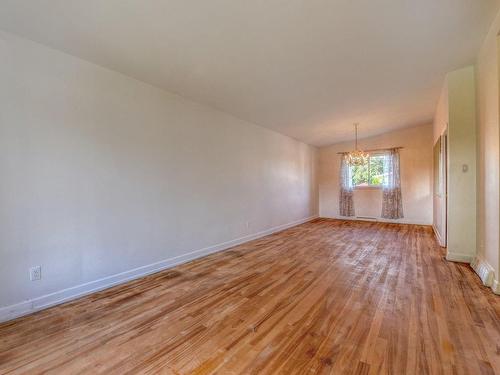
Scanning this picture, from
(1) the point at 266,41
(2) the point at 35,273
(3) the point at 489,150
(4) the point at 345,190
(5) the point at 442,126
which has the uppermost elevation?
(1) the point at 266,41

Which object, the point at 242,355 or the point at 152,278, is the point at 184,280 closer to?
the point at 152,278

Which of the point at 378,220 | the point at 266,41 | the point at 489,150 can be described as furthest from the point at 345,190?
the point at 266,41

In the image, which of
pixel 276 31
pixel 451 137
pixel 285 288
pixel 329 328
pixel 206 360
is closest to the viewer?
pixel 206 360

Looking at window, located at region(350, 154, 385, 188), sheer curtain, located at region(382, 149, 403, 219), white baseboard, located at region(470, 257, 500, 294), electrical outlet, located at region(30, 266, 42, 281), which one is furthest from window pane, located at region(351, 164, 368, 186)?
electrical outlet, located at region(30, 266, 42, 281)

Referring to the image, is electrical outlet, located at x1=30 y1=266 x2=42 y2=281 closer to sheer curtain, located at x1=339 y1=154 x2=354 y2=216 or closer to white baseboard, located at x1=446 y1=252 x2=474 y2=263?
white baseboard, located at x1=446 y1=252 x2=474 y2=263

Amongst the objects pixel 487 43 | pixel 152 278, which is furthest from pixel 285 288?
pixel 487 43

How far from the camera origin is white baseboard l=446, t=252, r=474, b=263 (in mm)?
3537

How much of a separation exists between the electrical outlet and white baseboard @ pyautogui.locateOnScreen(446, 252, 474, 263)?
5096 mm

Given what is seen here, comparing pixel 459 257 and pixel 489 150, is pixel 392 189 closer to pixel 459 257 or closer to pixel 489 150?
pixel 459 257

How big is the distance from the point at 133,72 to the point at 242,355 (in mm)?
3078

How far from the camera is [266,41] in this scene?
250 cm

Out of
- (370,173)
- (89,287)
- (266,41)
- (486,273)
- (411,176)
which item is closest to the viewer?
(266,41)

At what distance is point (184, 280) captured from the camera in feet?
9.78

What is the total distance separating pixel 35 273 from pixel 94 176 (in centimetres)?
104
